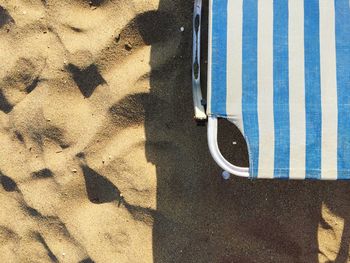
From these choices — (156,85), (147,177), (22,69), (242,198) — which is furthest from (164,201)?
(22,69)

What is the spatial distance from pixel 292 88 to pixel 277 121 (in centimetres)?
17

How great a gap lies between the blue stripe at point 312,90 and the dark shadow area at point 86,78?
1158mm

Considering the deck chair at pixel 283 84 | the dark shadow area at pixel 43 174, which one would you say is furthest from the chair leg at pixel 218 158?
the dark shadow area at pixel 43 174

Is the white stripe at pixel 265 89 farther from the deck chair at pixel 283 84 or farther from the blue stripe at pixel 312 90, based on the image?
the blue stripe at pixel 312 90

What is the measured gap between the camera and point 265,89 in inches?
93.5

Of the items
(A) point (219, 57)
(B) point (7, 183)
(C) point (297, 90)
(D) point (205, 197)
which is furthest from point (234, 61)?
(B) point (7, 183)

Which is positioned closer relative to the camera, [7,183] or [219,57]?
[219,57]

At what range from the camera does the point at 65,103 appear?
2.92 meters

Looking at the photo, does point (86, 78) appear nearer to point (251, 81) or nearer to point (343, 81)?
point (251, 81)

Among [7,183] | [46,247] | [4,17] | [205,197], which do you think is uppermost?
[4,17]

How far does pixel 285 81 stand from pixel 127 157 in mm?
1005

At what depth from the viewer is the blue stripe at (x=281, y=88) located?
7.65 ft

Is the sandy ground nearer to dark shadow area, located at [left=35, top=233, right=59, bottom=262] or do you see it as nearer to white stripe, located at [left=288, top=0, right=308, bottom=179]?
dark shadow area, located at [left=35, top=233, right=59, bottom=262]

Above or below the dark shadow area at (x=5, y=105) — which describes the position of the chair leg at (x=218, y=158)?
below
